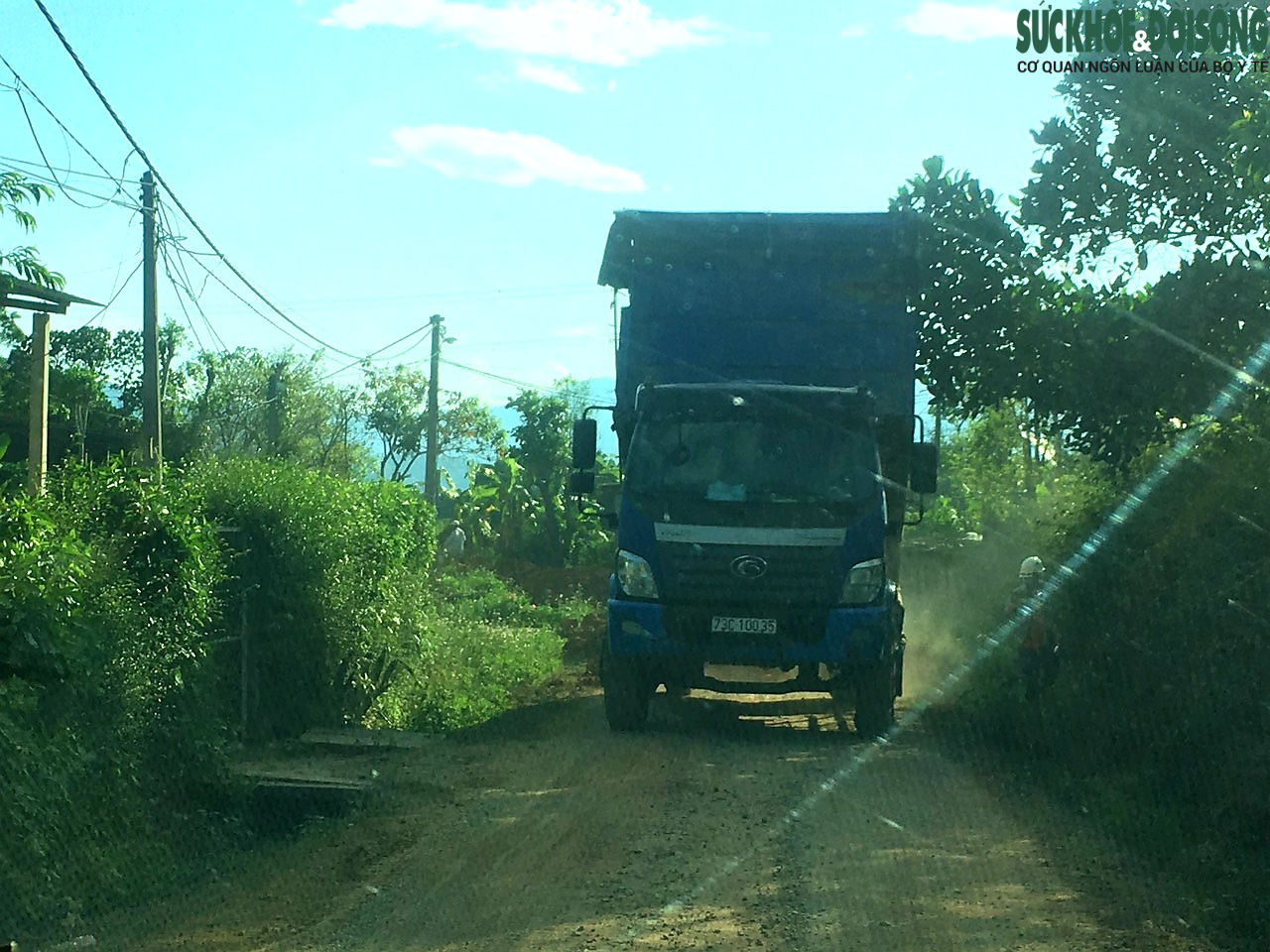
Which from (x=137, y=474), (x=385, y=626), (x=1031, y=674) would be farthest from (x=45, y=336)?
(x=1031, y=674)

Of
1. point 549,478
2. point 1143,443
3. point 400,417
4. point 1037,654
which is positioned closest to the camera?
point 1037,654

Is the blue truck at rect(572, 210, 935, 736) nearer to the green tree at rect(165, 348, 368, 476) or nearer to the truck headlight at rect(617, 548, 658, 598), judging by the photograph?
the truck headlight at rect(617, 548, 658, 598)

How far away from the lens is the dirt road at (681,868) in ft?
20.3

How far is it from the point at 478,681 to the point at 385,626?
6.88ft

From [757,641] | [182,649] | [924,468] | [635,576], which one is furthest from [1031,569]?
[182,649]

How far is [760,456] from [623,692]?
2353mm

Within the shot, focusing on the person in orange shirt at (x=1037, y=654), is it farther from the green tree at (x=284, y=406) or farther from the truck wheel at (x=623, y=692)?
the green tree at (x=284, y=406)

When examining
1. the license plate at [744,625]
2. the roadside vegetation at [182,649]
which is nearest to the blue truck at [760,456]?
the license plate at [744,625]

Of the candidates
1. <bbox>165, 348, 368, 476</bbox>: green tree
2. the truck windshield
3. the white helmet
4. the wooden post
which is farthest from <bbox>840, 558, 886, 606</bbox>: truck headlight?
<bbox>165, 348, 368, 476</bbox>: green tree

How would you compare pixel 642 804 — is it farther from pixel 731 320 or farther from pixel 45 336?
pixel 45 336

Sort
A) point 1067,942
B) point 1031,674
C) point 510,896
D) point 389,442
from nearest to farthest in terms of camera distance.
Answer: point 1067,942 < point 510,896 < point 1031,674 < point 389,442

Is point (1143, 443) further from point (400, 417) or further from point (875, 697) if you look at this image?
point (400, 417)

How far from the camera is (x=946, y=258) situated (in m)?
16.1

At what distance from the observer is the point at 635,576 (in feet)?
36.9
